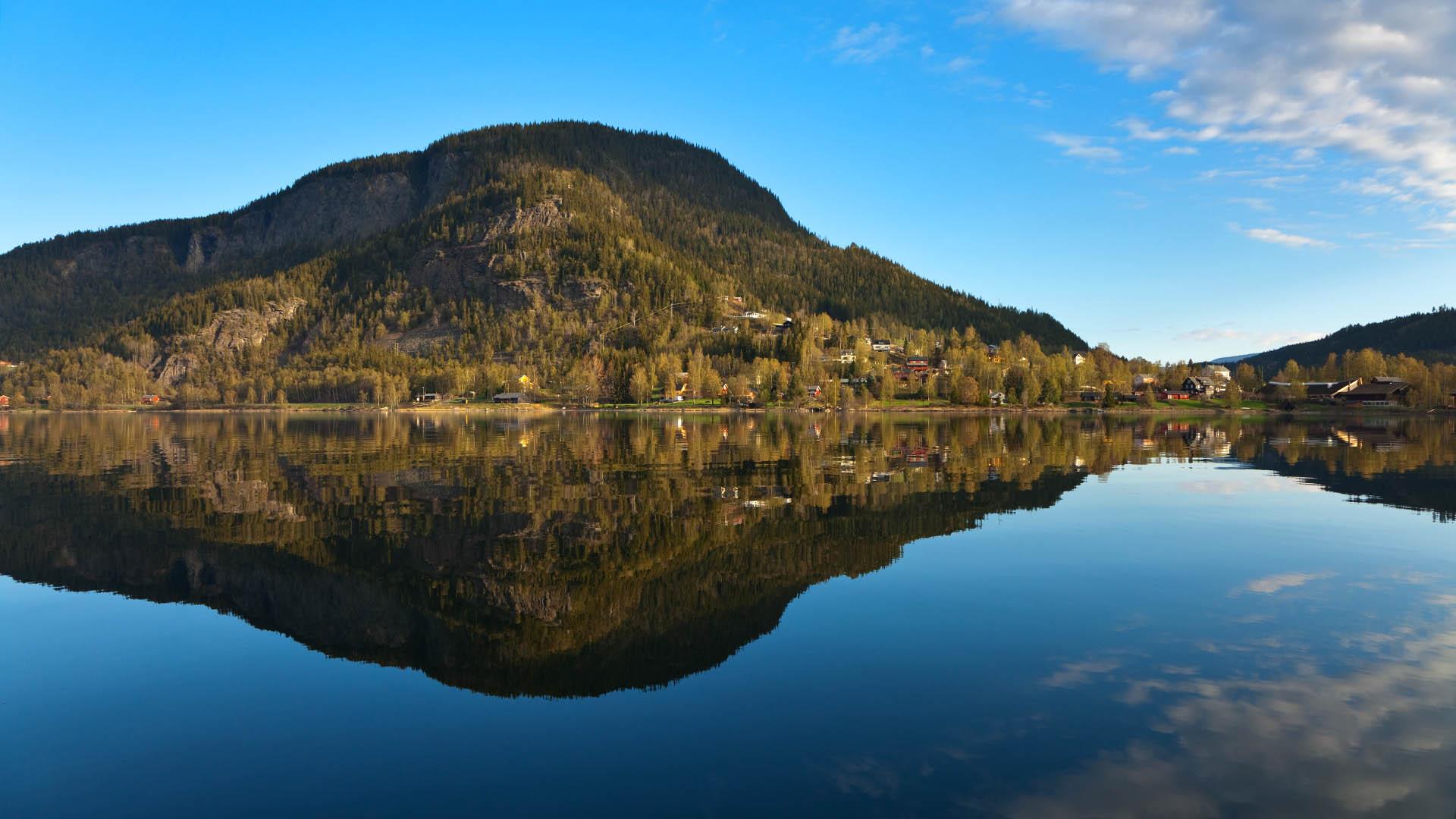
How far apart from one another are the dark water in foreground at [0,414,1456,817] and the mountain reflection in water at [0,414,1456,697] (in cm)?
17

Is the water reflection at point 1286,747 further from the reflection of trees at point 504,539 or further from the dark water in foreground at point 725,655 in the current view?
the reflection of trees at point 504,539

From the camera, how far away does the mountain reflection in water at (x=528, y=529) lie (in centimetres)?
1750

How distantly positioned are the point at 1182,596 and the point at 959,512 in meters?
13.2

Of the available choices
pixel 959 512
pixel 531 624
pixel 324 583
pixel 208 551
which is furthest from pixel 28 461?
pixel 959 512

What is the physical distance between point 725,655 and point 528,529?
14.6 m

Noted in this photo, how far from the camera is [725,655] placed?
53.5 feet

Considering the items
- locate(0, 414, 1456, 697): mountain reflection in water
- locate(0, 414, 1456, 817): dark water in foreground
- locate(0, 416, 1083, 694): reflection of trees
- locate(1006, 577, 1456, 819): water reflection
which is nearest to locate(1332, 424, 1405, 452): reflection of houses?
locate(0, 414, 1456, 697): mountain reflection in water

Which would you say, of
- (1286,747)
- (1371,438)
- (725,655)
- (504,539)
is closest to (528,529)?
(504,539)

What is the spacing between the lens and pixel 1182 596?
20438 millimetres

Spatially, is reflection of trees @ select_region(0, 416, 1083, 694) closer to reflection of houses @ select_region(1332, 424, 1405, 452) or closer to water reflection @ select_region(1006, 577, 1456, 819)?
water reflection @ select_region(1006, 577, 1456, 819)

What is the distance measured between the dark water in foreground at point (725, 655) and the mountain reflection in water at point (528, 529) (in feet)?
0.57

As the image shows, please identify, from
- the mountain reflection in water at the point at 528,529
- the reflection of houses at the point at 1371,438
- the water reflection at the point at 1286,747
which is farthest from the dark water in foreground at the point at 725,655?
the reflection of houses at the point at 1371,438

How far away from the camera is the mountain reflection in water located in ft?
57.4

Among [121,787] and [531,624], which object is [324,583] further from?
[121,787]
